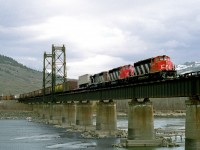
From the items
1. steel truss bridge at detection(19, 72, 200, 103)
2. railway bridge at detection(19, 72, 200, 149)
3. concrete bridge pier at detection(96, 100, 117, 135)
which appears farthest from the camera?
concrete bridge pier at detection(96, 100, 117, 135)

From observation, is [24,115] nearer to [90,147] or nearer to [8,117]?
[8,117]

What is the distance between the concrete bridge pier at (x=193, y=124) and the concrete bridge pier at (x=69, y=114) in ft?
260

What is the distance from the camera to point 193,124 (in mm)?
46344

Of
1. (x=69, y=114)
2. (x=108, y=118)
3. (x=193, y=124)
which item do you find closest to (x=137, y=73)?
(x=108, y=118)

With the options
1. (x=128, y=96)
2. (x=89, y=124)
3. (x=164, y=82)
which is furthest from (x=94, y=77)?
(x=164, y=82)

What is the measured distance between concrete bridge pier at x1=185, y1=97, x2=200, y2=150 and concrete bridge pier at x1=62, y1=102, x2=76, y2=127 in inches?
3123

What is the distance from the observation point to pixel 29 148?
2650 inches

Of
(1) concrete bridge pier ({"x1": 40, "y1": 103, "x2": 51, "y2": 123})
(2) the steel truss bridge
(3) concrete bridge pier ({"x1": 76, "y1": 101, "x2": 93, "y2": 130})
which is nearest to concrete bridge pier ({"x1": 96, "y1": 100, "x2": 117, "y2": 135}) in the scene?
(2) the steel truss bridge

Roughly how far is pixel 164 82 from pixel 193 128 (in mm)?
9891

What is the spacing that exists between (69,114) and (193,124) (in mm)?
82531

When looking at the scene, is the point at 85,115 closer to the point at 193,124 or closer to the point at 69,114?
the point at 69,114

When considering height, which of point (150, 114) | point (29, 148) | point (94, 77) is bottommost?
point (29, 148)

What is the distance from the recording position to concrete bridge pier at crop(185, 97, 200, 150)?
151 feet

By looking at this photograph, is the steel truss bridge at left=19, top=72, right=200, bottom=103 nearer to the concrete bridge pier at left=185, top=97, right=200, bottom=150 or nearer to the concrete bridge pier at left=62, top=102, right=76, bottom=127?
the concrete bridge pier at left=185, top=97, right=200, bottom=150
